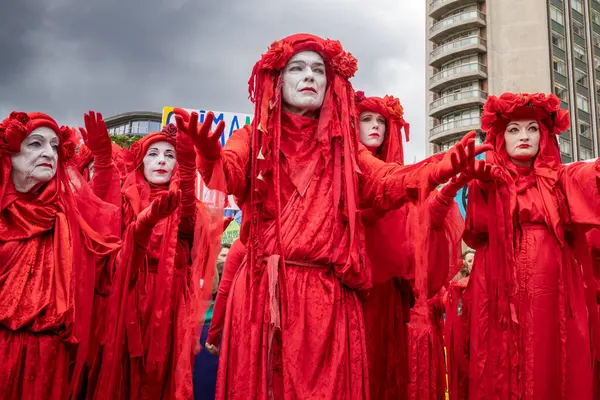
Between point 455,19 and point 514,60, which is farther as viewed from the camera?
point 455,19

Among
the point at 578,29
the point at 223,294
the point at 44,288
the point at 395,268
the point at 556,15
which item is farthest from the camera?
the point at 578,29

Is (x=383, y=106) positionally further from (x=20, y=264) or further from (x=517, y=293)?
(x=20, y=264)

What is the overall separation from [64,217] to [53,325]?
72 cm

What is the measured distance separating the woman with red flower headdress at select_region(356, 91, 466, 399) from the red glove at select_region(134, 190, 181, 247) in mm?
→ 1191

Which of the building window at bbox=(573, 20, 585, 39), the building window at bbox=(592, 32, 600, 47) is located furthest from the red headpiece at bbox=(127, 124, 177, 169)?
the building window at bbox=(592, 32, 600, 47)

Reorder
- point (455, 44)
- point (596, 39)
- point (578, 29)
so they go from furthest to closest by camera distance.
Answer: point (596, 39)
point (578, 29)
point (455, 44)

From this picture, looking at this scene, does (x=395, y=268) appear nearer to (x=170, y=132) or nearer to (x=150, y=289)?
(x=150, y=289)

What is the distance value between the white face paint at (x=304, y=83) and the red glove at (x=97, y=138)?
5.60 ft

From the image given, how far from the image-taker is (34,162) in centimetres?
371

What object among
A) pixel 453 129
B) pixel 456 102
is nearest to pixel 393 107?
pixel 453 129

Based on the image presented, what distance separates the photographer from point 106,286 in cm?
429

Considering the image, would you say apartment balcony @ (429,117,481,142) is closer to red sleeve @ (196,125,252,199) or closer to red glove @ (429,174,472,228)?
red glove @ (429,174,472,228)

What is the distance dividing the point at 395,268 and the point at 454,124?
32392 millimetres

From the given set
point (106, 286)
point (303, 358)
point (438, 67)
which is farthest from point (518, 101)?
point (438, 67)
